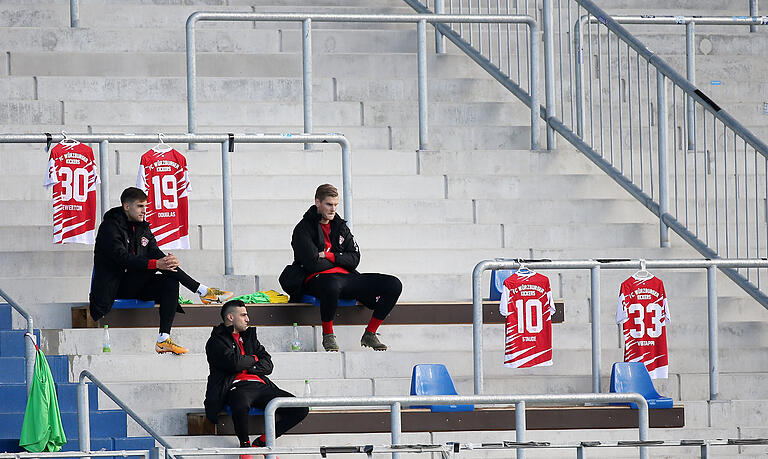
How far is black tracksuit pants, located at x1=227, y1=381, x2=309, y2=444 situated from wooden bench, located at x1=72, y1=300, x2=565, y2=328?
1.31 m

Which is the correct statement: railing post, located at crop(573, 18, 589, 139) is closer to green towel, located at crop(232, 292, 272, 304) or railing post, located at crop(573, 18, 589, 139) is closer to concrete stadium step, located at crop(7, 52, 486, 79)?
concrete stadium step, located at crop(7, 52, 486, 79)

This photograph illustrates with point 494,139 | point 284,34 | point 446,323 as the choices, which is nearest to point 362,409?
point 446,323

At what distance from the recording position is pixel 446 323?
41.5 feet

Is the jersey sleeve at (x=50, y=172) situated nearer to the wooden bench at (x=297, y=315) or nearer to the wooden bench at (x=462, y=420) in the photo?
the wooden bench at (x=297, y=315)

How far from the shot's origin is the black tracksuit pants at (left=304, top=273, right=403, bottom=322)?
1214cm

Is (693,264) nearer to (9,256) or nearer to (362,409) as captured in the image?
(362,409)

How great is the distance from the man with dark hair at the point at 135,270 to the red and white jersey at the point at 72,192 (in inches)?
24.1

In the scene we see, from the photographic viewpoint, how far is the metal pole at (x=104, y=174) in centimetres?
1310

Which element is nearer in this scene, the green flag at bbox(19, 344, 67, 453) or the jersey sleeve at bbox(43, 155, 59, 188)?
the green flag at bbox(19, 344, 67, 453)

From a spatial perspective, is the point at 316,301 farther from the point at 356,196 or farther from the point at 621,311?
the point at 621,311

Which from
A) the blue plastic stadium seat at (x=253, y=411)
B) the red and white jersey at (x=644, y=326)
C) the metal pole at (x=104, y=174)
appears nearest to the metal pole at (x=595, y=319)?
the red and white jersey at (x=644, y=326)

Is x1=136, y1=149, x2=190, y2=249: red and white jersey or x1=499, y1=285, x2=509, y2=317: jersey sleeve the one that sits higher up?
x1=136, y1=149, x2=190, y2=249: red and white jersey

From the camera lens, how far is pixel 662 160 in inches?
555

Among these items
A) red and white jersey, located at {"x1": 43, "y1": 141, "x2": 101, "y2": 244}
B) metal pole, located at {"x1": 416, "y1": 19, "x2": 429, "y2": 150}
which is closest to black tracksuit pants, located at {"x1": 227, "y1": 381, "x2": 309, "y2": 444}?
red and white jersey, located at {"x1": 43, "y1": 141, "x2": 101, "y2": 244}
